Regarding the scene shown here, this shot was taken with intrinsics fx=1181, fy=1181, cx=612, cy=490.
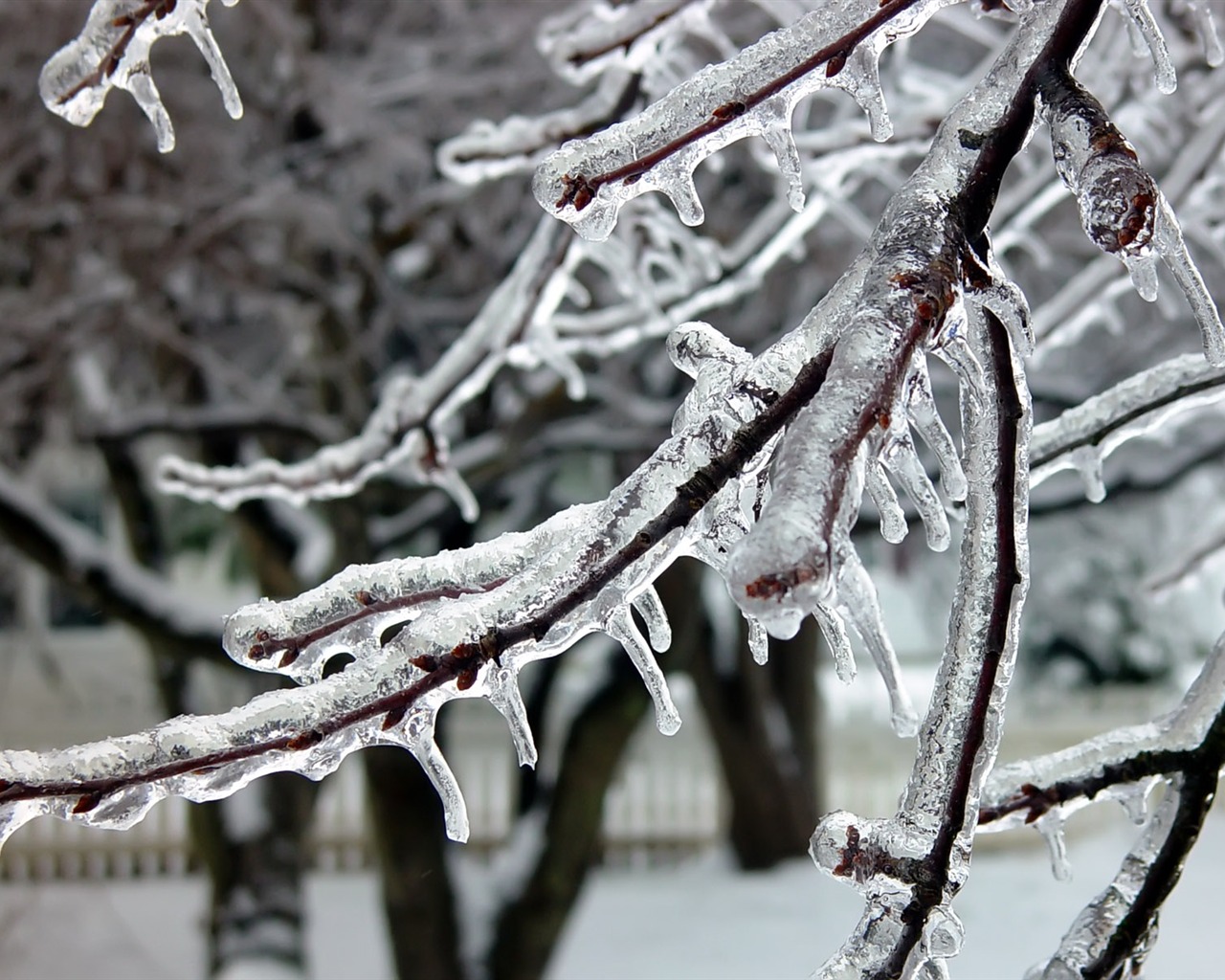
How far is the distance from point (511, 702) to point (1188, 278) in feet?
1.98

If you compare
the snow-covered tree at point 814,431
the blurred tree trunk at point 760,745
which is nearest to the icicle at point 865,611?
the snow-covered tree at point 814,431

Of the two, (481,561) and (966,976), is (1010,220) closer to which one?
(481,561)

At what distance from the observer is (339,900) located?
876cm

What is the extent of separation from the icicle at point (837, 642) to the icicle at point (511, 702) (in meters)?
0.24

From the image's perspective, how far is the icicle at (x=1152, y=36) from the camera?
0.98 metres

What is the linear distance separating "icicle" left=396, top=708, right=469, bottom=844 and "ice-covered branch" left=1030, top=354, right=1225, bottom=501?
90cm

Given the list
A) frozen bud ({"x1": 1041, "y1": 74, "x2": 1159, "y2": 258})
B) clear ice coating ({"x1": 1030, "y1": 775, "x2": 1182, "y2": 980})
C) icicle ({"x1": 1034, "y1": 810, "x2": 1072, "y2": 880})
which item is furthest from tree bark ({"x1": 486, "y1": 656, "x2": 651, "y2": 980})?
frozen bud ({"x1": 1041, "y1": 74, "x2": 1159, "y2": 258})

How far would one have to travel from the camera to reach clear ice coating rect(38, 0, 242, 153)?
1297mm

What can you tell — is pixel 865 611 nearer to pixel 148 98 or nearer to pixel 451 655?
pixel 451 655

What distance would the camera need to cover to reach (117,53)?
132 centimetres

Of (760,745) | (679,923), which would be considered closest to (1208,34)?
(679,923)

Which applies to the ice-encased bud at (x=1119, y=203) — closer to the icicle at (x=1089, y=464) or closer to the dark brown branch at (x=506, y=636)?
the dark brown branch at (x=506, y=636)

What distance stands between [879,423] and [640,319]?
6.66 feet

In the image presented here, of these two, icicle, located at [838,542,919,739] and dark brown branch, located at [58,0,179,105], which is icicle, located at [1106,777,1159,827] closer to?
icicle, located at [838,542,919,739]
